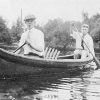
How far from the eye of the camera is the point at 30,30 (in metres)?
9.33

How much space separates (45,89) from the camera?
765 centimetres

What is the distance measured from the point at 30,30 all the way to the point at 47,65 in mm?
1355

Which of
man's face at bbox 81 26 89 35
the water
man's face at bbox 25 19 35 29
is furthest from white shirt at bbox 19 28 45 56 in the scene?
man's face at bbox 81 26 89 35

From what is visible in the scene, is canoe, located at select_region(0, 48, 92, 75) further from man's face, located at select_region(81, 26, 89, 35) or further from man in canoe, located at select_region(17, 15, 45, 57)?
man's face, located at select_region(81, 26, 89, 35)

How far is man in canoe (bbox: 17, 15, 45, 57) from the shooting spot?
30.0 ft

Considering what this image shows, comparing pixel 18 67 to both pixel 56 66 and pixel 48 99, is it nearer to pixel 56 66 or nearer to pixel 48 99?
pixel 56 66

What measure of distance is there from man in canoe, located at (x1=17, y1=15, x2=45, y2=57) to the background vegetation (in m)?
38.6

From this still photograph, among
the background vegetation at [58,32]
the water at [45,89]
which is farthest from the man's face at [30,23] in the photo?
the background vegetation at [58,32]

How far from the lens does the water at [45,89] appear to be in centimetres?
668

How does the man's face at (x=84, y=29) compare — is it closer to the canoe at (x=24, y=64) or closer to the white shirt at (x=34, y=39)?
the canoe at (x=24, y=64)

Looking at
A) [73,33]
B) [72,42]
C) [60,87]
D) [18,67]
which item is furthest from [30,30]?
[72,42]

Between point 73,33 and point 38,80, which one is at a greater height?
point 73,33

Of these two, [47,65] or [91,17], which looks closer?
[47,65]

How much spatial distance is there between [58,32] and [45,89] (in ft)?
157
